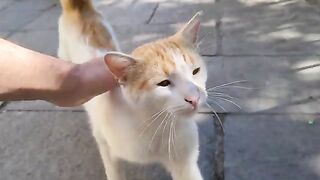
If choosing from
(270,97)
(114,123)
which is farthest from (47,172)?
(270,97)

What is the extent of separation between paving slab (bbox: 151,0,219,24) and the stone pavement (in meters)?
0.02

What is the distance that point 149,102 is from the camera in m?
1.60

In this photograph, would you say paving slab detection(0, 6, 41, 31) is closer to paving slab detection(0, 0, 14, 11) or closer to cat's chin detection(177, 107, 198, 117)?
paving slab detection(0, 0, 14, 11)

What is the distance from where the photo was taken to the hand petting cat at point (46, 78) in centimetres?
144

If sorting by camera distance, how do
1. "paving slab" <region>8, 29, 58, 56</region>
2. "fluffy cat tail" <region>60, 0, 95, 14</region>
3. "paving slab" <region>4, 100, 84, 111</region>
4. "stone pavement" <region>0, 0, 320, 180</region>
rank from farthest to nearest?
1. "paving slab" <region>8, 29, 58, 56</region>
2. "paving slab" <region>4, 100, 84, 111</region>
3. "fluffy cat tail" <region>60, 0, 95, 14</region>
4. "stone pavement" <region>0, 0, 320, 180</region>

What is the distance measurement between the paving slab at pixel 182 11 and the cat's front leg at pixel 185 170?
244 cm

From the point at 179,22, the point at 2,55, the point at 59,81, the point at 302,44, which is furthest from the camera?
the point at 179,22

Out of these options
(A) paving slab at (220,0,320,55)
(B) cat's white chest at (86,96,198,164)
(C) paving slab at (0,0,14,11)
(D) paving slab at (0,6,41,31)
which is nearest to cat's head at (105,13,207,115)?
(B) cat's white chest at (86,96,198,164)

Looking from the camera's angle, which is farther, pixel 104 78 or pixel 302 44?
pixel 302 44

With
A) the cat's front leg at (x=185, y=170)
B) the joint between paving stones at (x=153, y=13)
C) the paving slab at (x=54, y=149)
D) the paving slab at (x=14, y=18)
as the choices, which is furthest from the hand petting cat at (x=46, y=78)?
the paving slab at (x=14, y=18)

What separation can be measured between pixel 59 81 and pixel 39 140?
1044 mm

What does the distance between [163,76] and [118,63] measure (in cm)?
16

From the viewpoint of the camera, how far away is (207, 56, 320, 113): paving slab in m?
2.60

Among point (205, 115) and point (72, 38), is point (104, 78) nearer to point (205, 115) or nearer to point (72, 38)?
point (72, 38)
